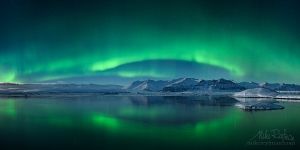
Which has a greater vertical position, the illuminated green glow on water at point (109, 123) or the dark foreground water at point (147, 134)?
the illuminated green glow on water at point (109, 123)

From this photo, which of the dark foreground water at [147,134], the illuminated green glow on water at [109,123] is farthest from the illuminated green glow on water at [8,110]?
the illuminated green glow on water at [109,123]

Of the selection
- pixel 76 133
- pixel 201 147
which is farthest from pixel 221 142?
pixel 76 133

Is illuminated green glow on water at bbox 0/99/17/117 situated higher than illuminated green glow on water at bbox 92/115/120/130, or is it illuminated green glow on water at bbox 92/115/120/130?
illuminated green glow on water at bbox 0/99/17/117

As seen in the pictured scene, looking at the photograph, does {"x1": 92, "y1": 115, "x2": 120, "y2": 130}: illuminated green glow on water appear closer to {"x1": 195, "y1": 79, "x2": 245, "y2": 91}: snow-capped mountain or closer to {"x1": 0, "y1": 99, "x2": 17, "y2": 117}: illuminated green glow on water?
{"x1": 0, "y1": 99, "x2": 17, "y2": 117}: illuminated green glow on water
